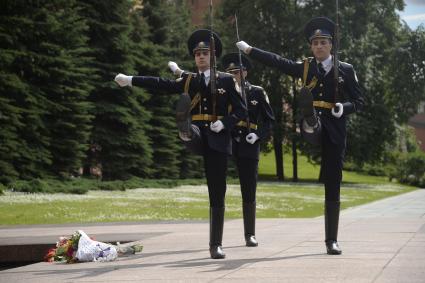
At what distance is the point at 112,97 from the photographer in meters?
35.0

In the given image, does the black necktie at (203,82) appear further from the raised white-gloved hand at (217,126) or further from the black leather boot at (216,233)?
the black leather boot at (216,233)

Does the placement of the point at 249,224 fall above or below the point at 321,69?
below

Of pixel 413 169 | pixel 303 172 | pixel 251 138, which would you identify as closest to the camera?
pixel 251 138

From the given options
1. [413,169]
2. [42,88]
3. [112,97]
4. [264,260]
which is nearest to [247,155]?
[264,260]

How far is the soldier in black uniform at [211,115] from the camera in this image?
825cm

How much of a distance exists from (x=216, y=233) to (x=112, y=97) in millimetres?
27282

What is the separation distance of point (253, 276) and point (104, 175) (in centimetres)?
2977

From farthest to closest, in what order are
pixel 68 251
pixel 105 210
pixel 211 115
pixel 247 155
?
pixel 105 210 → pixel 247 155 → pixel 68 251 → pixel 211 115

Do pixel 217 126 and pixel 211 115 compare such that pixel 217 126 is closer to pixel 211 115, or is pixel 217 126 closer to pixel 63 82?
pixel 211 115

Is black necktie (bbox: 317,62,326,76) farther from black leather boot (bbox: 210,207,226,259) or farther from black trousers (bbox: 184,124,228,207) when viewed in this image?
black leather boot (bbox: 210,207,226,259)

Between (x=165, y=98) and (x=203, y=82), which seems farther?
(x=165, y=98)

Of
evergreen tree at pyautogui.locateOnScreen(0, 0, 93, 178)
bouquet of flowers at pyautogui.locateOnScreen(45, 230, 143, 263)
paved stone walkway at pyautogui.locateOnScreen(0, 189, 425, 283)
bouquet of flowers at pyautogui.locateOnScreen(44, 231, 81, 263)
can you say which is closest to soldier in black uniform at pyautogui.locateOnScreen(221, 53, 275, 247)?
paved stone walkway at pyautogui.locateOnScreen(0, 189, 425, 283)

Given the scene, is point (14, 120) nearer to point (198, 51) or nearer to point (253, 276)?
point (198, 51)

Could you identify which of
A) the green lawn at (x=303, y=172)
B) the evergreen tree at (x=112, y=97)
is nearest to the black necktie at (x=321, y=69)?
the evergreen tree at (x=112, y=97)
